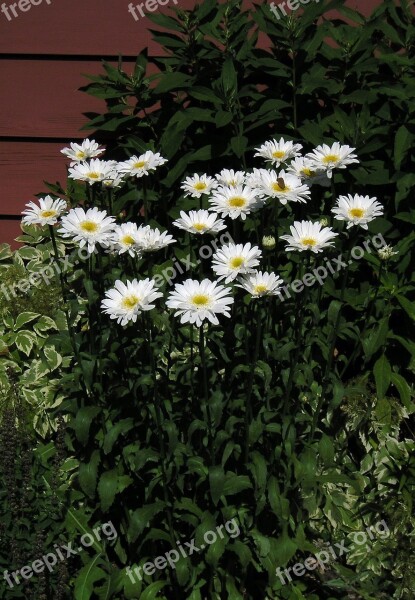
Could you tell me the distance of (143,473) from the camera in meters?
2.79

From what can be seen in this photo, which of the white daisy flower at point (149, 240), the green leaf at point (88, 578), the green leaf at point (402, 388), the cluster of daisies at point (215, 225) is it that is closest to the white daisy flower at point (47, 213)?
the cluster of daisies at point (215, 225)

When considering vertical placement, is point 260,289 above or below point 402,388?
above

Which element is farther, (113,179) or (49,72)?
(49,72)

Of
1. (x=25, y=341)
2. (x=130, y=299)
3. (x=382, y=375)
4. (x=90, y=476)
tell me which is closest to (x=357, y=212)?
(x=130, y=299)

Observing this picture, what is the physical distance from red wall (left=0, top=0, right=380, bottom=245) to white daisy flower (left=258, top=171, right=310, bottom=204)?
179 centimetres

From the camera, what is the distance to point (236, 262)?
2432 mm

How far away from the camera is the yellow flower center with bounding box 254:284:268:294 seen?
2.39 meters

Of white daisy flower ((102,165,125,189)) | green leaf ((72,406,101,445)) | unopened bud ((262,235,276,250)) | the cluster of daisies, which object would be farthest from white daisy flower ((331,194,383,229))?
green leaf ((72,406,101,445))

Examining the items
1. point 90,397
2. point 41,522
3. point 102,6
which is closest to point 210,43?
point 102,6

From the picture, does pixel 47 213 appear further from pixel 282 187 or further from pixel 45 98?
pixel 45 98

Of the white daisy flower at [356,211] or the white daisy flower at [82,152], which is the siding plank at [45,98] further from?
the white daisy flower at [356,211]

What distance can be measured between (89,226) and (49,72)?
75.3 inches

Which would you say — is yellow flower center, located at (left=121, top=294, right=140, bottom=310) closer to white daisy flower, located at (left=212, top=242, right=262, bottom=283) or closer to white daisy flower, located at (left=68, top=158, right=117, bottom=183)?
white daisy flower, located at (left=212, top=242, right=262, bottom=283)

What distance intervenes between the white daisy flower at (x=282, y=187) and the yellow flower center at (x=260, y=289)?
287mm
